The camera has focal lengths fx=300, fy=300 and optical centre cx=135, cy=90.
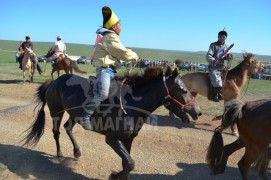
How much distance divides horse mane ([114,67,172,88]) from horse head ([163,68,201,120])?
0.16 meters

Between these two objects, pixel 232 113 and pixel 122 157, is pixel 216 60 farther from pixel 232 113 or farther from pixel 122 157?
pixel 122 157

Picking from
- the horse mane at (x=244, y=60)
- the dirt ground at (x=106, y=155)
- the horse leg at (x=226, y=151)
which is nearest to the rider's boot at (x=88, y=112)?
the dirt ground at (x=106, y=155)

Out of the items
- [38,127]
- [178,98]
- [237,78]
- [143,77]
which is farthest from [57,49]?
[178,98]

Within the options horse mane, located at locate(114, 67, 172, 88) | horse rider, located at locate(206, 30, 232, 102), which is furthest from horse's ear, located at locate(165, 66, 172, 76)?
horse rider, located at locate(206, 30, 232, 102)

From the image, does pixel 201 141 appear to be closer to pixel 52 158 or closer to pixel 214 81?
pixel 214 81

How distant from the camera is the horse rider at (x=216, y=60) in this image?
9.54 meters

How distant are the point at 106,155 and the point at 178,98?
2.61 m

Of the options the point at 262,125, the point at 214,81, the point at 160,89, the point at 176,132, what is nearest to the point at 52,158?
the point at 160,89

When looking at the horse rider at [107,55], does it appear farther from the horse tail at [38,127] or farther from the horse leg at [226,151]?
the horse leg at [226,151]

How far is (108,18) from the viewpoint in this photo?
16.0 ft

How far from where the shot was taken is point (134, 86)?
5.10 m

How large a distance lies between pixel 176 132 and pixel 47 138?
352cm

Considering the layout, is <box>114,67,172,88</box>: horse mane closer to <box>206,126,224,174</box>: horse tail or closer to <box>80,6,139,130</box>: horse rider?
<box>80,6,139,130</box>: horse rider

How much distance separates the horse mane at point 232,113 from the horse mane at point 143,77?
1475 millimetres
